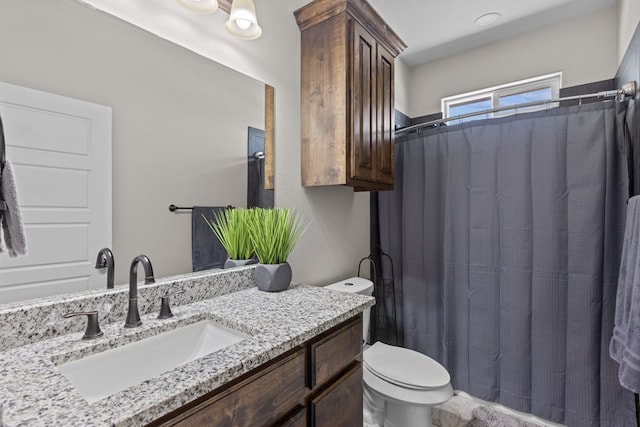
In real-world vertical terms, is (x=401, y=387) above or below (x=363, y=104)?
below

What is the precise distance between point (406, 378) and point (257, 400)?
3.30ft

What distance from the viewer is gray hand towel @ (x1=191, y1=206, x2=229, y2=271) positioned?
1.18 m

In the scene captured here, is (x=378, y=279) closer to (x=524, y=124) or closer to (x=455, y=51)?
(x=524, y=124)

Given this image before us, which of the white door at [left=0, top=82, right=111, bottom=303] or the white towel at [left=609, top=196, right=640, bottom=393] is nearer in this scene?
the white door at [left=0, top=82, right=111, bottom=303]

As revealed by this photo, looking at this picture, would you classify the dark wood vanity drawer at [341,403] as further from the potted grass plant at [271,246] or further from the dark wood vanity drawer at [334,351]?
the potted grass plant at [271,246]

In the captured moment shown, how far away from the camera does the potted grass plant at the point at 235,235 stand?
1274 mm

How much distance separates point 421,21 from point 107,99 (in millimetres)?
2041

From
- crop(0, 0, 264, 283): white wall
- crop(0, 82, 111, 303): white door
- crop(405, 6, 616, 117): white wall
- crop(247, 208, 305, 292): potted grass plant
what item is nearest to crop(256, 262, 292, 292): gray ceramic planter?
crop(247, 208, 305, 292): potted grass plant

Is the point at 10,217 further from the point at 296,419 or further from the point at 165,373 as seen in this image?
the point at 296,419

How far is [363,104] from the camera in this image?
1554 mm

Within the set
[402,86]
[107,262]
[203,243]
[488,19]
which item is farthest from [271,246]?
[488,19]

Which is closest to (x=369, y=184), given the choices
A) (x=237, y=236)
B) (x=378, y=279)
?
(x=237, y=236)

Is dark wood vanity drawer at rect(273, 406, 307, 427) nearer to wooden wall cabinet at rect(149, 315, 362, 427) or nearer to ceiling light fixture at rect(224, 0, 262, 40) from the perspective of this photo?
wooden wall cabinet at rect(149, 315, 362, 427)

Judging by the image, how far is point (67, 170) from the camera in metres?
0.87
